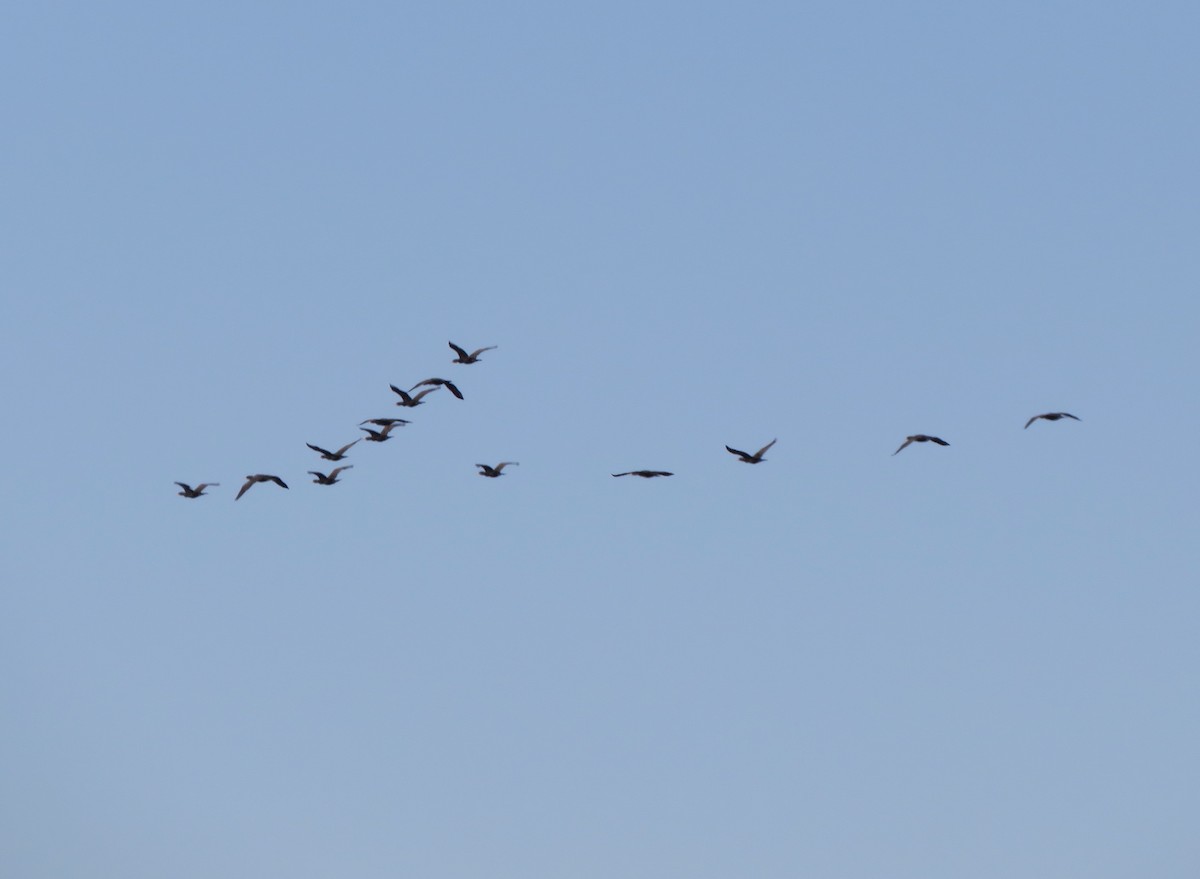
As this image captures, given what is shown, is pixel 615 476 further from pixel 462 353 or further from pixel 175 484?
pixel 175 484

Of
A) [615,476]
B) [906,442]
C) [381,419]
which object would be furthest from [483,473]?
[906,442]

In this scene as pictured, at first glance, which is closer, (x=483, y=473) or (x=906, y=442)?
(x=906, y=442)

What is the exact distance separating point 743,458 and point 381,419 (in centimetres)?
2508

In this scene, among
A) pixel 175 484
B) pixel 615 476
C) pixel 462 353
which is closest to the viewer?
pixel 615 476

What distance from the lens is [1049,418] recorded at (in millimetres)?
132250

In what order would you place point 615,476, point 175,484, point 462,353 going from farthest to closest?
point 175,484
point 462,353
point 615,476

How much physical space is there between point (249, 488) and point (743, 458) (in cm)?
3186

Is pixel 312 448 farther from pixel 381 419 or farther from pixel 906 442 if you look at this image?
pixel 906 442

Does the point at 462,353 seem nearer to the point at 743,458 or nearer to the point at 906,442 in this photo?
the point at 743,458

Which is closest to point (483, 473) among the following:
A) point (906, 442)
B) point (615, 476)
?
point (615, 476)

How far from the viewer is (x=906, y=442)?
13062 centimetres

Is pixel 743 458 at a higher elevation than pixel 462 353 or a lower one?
lower

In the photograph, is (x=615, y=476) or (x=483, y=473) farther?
(x=483, y=473)

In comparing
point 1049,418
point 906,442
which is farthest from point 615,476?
point 1049,418
